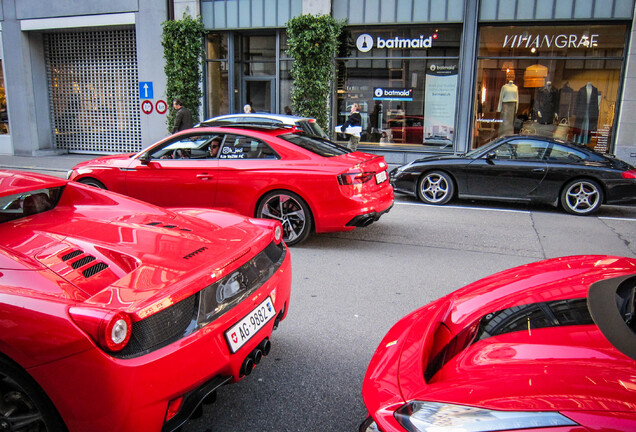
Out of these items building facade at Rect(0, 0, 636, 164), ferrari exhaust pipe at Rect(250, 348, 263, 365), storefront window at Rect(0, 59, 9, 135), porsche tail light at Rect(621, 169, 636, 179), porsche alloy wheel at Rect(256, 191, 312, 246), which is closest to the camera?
ferrari exhaust pipe at Rect(250, 348, 263, 365)

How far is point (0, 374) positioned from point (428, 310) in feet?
6.89

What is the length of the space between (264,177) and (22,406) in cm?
446

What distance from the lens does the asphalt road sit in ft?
9.64

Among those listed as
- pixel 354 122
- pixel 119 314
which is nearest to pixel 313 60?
pixel 354 122

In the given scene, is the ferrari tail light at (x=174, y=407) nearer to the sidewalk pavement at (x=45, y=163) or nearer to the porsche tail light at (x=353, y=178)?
the porsche tail light at (x=353, y=178)

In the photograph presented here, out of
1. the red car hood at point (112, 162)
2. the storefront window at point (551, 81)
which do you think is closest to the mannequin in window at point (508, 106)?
the storefront window at point (551, 81)

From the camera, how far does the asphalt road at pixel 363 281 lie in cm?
294

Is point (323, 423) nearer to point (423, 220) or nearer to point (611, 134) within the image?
point (423, 220)

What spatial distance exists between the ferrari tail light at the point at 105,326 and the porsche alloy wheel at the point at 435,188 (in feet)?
27.2

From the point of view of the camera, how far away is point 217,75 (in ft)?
55.9

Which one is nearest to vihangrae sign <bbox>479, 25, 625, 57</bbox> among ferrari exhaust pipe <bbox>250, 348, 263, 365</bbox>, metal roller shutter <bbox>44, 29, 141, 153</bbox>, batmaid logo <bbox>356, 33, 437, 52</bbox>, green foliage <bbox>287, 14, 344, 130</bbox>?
batmaid logo <bbox>356, 33, 437, 52</bbox>

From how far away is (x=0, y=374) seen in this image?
2.11 metres

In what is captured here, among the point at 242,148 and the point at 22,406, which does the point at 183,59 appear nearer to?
the point at 242,148

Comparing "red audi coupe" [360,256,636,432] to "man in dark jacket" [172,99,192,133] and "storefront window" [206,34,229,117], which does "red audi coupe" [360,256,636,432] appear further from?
"storefront window" [206,34,229,117]
